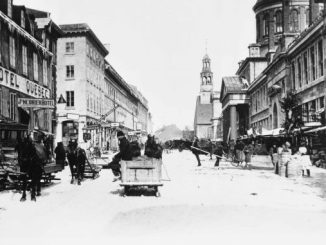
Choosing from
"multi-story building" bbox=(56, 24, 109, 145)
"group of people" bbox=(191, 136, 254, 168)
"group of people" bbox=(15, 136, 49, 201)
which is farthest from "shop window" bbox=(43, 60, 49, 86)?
"group of people" bbox=(15, 136, 49, 201)

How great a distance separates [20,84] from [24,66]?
1.55 m

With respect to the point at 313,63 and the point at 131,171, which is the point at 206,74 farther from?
the point at 131,171

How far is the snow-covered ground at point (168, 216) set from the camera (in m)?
6.80

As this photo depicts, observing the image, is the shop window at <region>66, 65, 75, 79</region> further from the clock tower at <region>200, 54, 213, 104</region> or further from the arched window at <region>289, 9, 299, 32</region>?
the clock tower at <region>200, 54, 213, 104</region>

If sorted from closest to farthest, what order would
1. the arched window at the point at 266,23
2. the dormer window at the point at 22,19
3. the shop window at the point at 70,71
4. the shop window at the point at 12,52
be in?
the shop window at the point at 12,52 < the dormer window at the point at 22,19 < the shop window at the point at 70,71 < the arched window at the point at 266,23

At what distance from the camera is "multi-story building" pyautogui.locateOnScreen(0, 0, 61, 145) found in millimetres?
25016

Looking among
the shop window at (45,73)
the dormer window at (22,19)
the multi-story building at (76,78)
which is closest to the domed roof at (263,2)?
the multi-story building at (76,78)

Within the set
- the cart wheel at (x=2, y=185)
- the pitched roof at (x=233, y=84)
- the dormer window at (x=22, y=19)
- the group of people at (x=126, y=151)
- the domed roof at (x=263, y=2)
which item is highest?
the domed roof at (x=263, y=2)

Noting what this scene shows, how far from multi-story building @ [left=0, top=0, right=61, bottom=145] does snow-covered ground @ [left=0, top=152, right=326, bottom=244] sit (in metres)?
9.61

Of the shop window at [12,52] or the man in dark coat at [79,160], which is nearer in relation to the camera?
the man in dark coat at [79,160]

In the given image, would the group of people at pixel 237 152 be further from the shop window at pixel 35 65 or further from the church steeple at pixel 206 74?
the church steeple at pixel 206 74

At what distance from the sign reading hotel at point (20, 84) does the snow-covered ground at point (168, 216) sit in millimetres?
11930

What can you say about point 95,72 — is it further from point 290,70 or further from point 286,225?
point 286,225

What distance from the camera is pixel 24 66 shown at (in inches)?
1125
